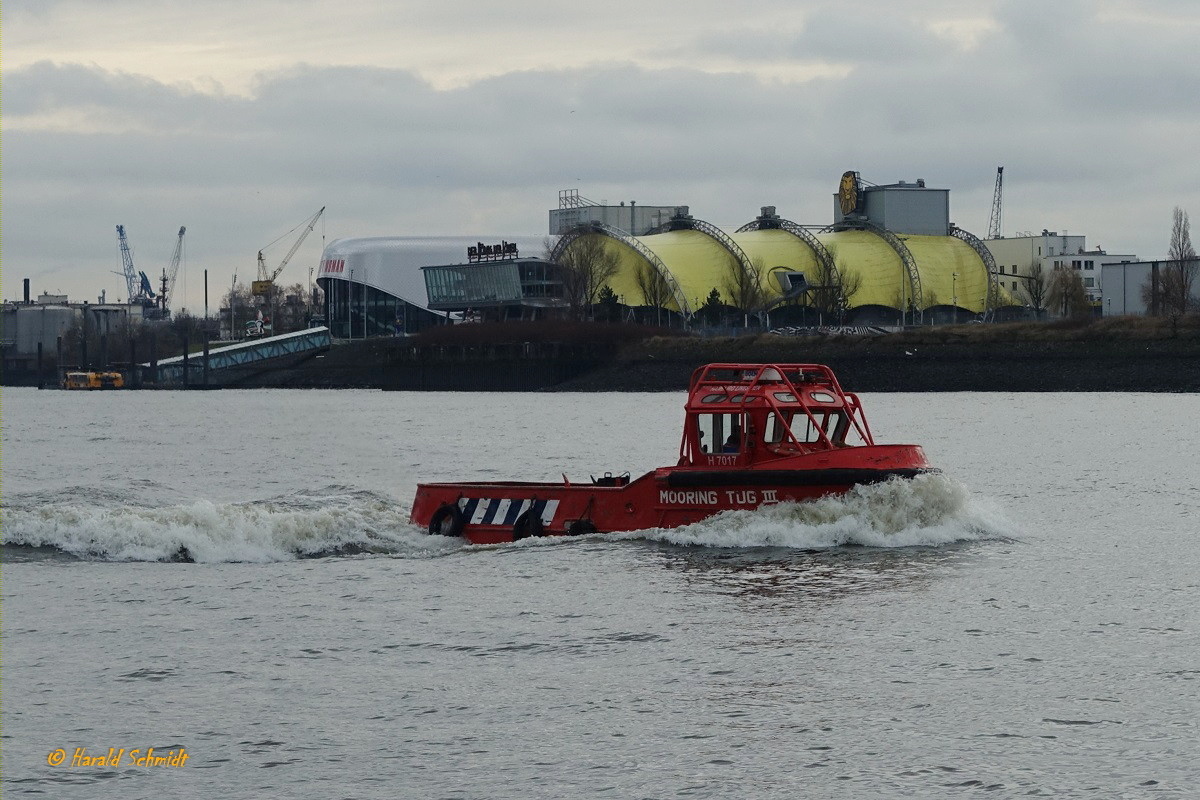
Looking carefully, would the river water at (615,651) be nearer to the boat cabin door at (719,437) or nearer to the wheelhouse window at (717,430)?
the boat cabin door at (719,437)

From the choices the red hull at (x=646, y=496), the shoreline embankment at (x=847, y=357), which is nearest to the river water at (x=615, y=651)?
the red hull at (x=646, y=496)

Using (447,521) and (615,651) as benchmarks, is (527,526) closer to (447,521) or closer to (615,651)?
(447,521)

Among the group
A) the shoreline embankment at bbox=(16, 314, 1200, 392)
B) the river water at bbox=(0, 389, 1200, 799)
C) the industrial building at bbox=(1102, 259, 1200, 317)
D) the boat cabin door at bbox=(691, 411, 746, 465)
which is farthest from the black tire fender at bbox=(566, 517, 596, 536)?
the industrial building at bbox=(1102, 259, 1200, 317)

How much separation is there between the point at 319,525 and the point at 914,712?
19.4 meters

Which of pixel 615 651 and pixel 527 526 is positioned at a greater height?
pixel 527 526

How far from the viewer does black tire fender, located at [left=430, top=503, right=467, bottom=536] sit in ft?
117

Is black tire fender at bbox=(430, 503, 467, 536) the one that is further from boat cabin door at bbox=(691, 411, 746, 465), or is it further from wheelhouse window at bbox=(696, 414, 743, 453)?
wheelhouse window at bbox=(696, 414, 743, 453)

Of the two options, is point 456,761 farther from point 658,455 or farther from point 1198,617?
point 658,455

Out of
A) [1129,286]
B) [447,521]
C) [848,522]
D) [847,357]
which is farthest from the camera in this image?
[1129,286]

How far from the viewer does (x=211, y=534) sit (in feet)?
116

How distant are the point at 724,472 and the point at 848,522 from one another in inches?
93.2

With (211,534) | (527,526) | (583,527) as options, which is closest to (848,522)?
(583,527)

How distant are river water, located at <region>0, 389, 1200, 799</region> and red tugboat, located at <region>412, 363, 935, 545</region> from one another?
513mm

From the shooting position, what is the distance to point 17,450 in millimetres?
73750
